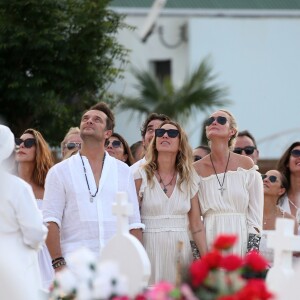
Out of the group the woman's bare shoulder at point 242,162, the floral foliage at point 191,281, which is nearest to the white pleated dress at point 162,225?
the woman's bare shoulder at point 242,162

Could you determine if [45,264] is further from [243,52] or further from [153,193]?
[243,52]

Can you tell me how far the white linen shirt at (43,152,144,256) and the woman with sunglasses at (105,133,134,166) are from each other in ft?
6.27

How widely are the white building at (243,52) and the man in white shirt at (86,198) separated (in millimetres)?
31785

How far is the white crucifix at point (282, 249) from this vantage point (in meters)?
8.55

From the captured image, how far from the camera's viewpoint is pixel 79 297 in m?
7.60

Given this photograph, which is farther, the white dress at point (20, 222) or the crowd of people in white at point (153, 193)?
the crowd of people in white at point (153, 193)

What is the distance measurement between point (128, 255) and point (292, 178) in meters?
5.06

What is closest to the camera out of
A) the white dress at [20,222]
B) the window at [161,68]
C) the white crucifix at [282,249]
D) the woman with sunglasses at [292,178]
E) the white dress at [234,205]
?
the white crucifix at [282,249]

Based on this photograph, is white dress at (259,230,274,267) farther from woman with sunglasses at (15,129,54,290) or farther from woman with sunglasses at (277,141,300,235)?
woman with sunglasses at (15,129,54,290)

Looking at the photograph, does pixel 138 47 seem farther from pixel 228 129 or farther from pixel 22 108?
pixel 228 129

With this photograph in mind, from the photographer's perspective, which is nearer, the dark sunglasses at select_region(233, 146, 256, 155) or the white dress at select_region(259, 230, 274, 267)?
the white dress at select_region(259, 230, 274, 267)

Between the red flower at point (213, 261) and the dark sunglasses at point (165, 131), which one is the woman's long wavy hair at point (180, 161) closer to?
the dark sunglasses at point (165, 131)

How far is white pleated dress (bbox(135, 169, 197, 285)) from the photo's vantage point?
11.8m

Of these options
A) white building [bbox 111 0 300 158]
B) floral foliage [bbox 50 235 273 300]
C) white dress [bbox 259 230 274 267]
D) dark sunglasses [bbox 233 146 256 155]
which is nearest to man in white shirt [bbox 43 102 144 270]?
white dress [bbox 259 230 274 267]
